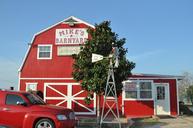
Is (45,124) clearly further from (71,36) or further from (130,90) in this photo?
(71,36)

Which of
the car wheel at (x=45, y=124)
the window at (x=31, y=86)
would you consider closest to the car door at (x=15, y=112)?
the car wheel at (x=45, y=124)

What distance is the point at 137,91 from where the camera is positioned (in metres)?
22.7

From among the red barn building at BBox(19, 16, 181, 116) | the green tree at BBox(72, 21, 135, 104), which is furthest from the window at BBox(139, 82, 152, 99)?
the green tree at BBox(72, 21, 135, 104)

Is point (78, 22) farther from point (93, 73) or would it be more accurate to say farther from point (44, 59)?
point (93, 73)

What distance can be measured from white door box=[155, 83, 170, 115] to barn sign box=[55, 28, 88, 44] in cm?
673

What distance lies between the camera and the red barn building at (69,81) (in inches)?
887

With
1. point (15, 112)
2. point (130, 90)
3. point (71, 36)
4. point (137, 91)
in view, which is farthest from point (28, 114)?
point (71, 36)

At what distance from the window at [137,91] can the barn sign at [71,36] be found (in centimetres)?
487

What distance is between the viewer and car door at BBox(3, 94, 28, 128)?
11.3 meters

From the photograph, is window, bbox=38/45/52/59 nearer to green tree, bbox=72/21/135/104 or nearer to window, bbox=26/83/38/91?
window, bbox=26/83/38/91

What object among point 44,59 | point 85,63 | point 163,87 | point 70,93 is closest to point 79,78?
point 85,63

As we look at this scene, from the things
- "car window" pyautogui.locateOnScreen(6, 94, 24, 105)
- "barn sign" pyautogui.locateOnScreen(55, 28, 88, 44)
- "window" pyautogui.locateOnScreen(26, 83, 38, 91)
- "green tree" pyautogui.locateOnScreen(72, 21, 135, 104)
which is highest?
"barn sign" pyautogui.locateOnScreen(55, 28, 88, 44)

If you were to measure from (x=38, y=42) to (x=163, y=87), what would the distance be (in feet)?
33.3

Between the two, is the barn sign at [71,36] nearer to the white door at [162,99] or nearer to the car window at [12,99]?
the white door at [162,99]
